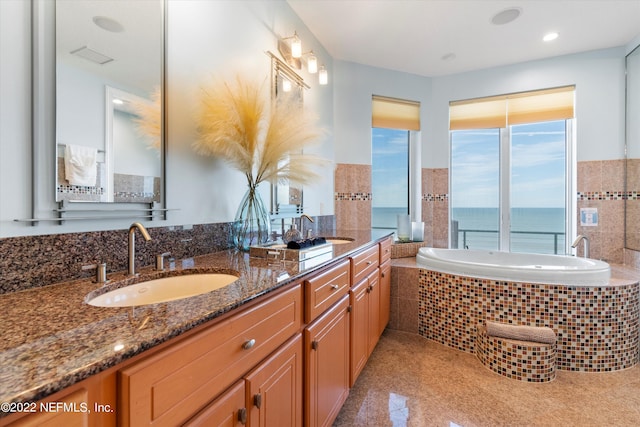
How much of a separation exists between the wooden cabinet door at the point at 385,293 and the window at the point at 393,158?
39.8 inches

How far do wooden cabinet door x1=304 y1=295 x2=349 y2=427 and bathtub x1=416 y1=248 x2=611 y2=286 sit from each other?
4.37 feet

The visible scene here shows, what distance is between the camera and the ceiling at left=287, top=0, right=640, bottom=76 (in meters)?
2.46

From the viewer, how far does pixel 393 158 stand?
12.5 feet

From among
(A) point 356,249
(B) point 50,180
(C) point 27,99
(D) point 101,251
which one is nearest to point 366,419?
(A) point 356,249

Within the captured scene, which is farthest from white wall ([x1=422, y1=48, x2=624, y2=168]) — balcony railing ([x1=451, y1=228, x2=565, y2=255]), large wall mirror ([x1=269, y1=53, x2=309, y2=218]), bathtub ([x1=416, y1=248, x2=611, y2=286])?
large wall mirror ([x1=269, y1=53, x2=309, y2=218])

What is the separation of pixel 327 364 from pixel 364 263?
2.41 feet

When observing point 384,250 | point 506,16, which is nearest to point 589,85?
point 506,16

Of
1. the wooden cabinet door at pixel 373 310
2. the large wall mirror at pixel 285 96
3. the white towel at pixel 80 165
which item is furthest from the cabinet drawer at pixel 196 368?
the large wall mirror at pixel 285 96

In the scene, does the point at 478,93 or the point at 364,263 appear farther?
the point at 478,93

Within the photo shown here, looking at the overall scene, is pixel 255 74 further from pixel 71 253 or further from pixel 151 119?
pixel 71 253

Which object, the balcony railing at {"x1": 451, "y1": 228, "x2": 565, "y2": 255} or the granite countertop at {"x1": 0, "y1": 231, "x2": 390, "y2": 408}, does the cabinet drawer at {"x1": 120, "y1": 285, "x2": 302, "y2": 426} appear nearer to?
the granite countertop at {"x1": 0, "y1": 231, "x2": 390, "y2": 408}

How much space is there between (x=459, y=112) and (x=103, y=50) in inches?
143

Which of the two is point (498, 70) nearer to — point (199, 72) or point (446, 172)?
point (446, 172)

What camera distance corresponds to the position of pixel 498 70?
3.54 meters
